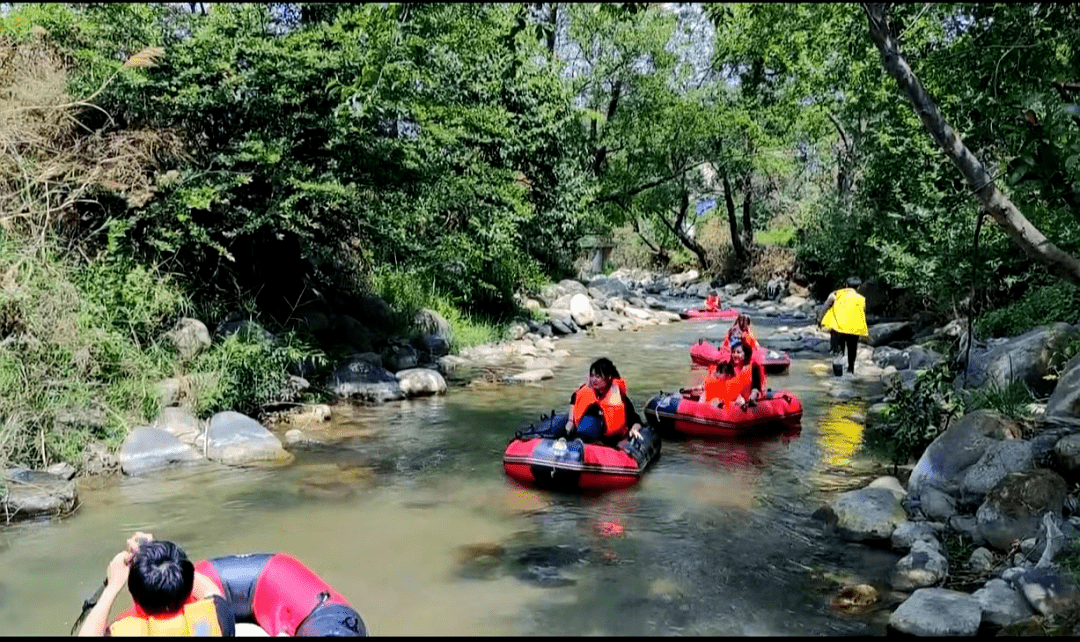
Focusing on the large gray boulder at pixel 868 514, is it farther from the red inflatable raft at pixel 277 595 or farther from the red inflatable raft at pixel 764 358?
the red inflatable raft at pixel 764 358

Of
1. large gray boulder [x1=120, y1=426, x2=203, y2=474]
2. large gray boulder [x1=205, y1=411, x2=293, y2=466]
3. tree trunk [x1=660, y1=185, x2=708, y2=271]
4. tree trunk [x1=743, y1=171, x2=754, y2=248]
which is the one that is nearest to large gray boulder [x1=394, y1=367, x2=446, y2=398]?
large gray boulder [x1=205, y1=411, x2=293, y2=466]

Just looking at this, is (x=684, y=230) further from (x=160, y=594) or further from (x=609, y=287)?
(x=160, y=594)

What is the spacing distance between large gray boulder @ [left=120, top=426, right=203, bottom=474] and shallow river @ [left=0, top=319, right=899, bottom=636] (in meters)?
0.30

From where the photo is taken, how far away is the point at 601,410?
849cm

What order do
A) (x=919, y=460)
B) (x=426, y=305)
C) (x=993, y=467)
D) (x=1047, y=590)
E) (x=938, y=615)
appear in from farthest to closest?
(x=426, y=305) < (x=919, y=460) < (x=993, y=467) < (x=938, y=615) < (x=1047, y=590)

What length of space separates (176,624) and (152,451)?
19.0 feet

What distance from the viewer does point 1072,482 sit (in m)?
6.18

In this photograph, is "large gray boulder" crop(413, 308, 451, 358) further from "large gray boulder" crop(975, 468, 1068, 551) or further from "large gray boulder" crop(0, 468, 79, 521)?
"large gray boulder" crop(975, 468, 1068, 551)

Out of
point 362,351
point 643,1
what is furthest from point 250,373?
point 643,1

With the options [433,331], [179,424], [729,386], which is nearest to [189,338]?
[179,424]

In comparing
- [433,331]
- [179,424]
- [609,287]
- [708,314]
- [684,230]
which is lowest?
[179,424]

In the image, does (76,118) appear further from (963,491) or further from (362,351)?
(963,491)

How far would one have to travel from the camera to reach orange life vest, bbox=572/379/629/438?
8508 mm

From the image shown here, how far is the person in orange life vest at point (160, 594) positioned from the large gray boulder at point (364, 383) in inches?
332
